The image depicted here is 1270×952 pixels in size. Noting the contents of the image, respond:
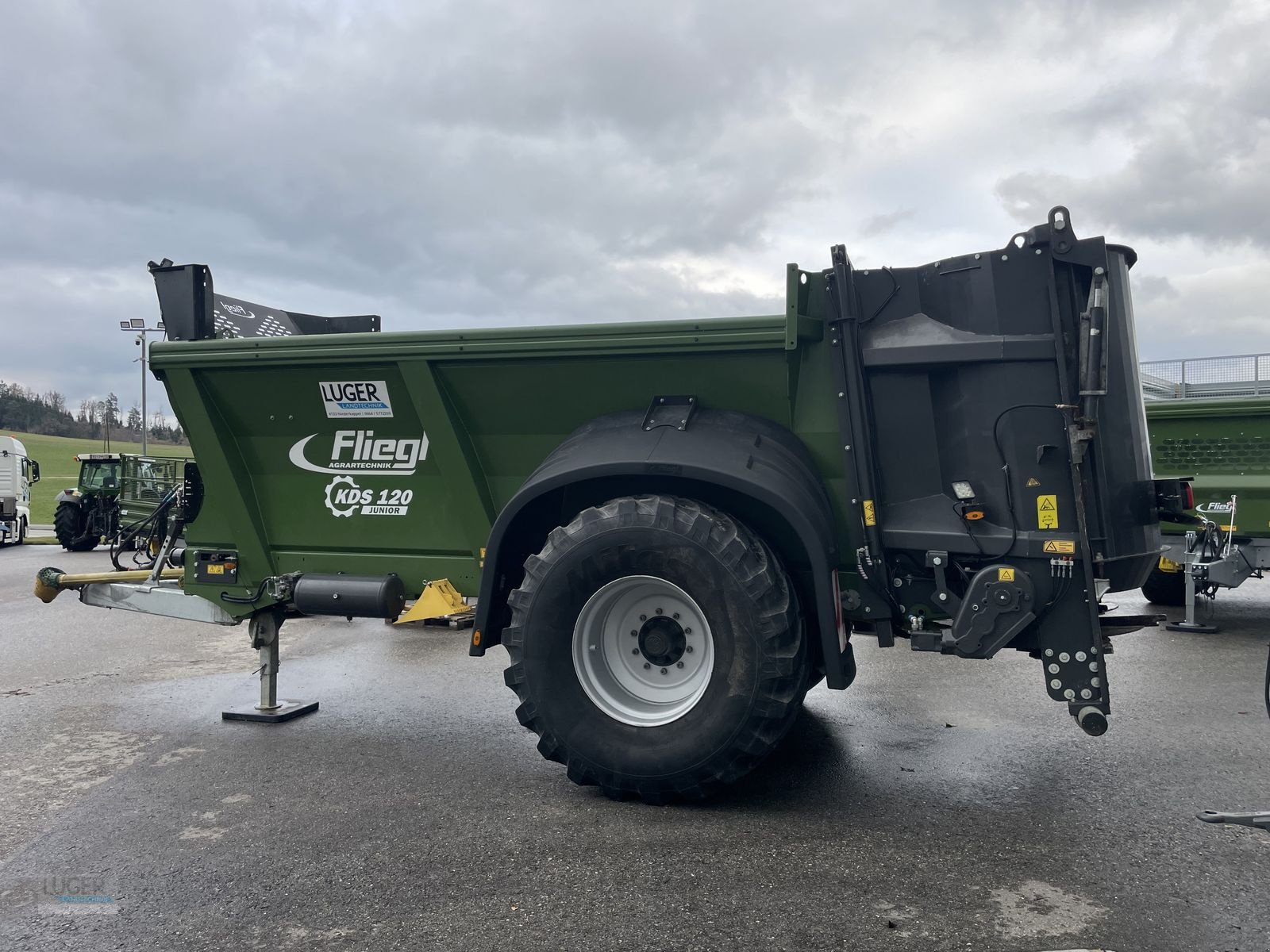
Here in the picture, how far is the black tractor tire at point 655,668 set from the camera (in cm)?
392

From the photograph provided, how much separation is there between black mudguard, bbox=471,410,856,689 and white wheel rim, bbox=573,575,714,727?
1.57 ft

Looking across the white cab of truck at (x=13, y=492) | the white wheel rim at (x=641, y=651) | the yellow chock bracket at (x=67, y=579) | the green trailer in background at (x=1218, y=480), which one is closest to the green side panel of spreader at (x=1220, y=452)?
the green trailer in background at (x=1218, y=480)

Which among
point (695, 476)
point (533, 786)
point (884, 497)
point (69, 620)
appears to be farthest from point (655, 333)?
point (69, 620)

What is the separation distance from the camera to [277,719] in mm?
5660

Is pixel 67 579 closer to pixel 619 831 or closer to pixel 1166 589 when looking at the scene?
pixel 619 831

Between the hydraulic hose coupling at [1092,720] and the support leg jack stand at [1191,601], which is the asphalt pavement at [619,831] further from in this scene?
the support leg jack stand at [1191,601]

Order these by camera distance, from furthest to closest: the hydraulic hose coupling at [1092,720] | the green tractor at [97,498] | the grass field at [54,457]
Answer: the grass field at [54,457], the green tractor at [97,498], the hydraulic hose coupling at [1092,720]

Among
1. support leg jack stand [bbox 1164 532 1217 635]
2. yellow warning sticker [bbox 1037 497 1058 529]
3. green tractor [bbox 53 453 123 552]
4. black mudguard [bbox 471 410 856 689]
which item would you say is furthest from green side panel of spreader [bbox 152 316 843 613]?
green tractor [bbox 53 453 123 552]

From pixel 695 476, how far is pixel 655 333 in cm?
73

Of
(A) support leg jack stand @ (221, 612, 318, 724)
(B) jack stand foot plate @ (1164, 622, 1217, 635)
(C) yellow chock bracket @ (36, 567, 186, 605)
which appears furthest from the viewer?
(B) jack stand foot plate @ (1164, 622, 1217, 635)

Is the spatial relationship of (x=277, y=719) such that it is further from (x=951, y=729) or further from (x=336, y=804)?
(x=951, y=729)

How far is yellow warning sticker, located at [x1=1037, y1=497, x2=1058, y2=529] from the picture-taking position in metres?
3.86

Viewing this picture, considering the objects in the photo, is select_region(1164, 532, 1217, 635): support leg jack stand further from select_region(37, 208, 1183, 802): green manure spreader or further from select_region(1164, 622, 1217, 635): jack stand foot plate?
select_region(37, 208, 1183, 802): green manure spreader

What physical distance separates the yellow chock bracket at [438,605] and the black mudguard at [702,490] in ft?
1.79
